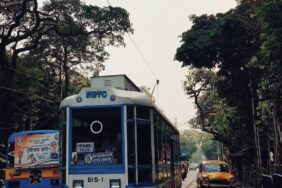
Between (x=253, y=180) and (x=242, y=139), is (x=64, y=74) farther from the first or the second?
(x=253, y=180)

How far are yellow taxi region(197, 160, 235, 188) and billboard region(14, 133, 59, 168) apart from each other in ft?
25.2

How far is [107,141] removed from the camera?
34.3 ft

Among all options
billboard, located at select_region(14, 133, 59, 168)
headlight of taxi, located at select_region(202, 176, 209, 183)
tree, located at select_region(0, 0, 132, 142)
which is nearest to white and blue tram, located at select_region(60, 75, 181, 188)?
billboard, located at select_region(14, 133, 59, 168)

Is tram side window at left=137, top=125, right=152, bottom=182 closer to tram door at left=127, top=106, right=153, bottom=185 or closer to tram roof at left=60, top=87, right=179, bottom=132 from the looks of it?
tram door at left=127, top=106, right=153, bottom=185

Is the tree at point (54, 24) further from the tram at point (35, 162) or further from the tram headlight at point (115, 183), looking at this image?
the tram headlight at point (115, 183)

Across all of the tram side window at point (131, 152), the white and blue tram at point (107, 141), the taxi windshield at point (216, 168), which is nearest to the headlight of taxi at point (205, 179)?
the taxi windshield at point (216, 168)

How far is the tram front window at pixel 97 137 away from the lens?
1043 cm

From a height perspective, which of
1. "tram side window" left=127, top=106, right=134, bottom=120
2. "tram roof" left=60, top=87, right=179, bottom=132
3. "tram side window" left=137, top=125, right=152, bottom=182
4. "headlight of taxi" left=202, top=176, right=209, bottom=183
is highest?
"tram roof" left=60, top=87, right=179, bottom=132

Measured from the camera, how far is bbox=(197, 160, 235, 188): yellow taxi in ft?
67.6

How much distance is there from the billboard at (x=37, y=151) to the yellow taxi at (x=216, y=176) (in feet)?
25.2

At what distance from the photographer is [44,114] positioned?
4356 centimetres

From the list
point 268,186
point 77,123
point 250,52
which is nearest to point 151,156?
point 77,123

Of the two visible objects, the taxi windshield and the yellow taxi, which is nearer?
the yellow taxi

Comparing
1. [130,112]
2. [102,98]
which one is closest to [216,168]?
[130,112]
